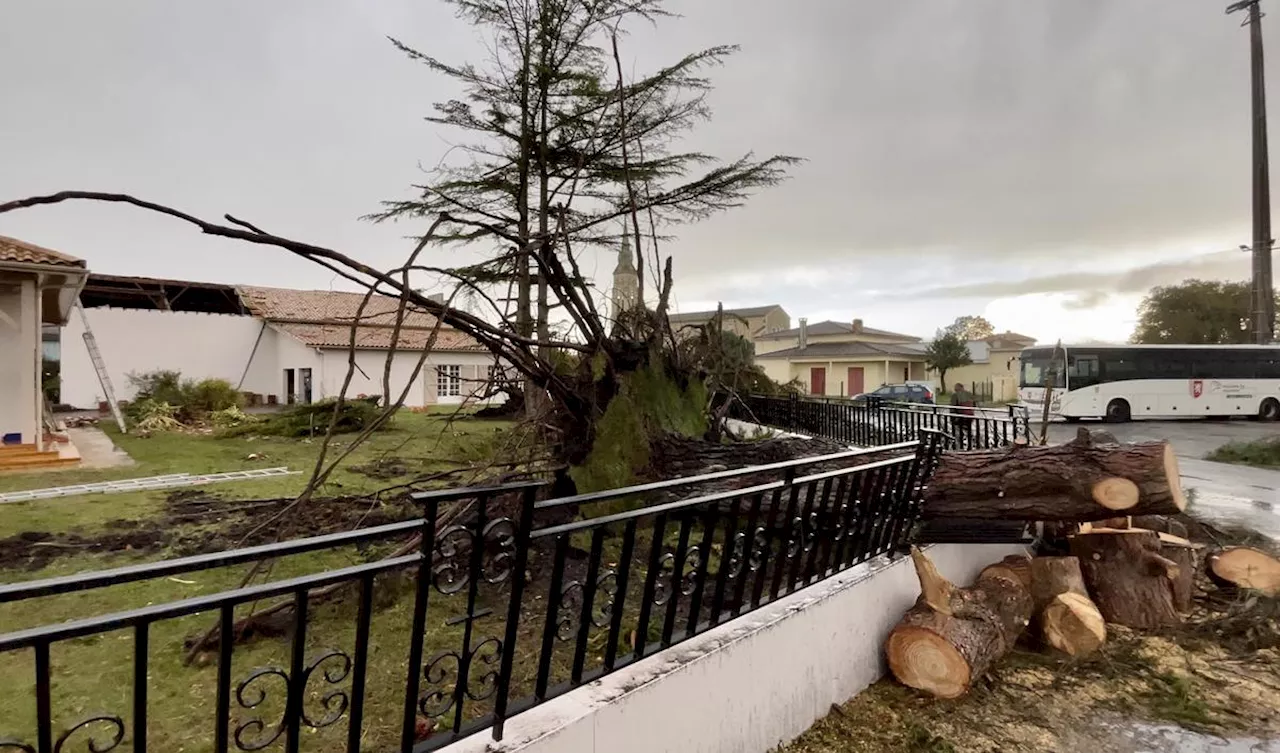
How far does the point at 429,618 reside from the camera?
359cm

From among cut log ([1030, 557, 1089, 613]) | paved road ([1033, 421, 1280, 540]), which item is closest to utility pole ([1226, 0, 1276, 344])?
paved road ([1033, 421, 1280, 540])

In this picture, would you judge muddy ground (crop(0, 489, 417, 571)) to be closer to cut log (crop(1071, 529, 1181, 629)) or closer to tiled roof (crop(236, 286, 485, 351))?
cut log (crop(1071, 529, 1181, 629))

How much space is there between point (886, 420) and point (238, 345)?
27068mm

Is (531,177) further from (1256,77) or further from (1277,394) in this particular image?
(1256,77)

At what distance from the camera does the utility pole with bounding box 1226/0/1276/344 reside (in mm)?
21625

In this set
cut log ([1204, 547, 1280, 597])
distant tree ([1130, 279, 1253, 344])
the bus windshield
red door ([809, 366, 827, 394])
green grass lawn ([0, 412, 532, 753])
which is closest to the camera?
green grass lawn ([0, 412, 532, 753])

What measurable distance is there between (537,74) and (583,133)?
4.67 feet

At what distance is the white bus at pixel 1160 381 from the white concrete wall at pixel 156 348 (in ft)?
95.3

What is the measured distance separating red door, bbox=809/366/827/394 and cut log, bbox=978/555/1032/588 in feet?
104

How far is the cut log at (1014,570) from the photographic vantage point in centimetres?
413

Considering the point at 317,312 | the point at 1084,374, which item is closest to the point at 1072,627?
the point at 1084,374

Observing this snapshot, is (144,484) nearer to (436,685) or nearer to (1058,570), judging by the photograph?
(436,685)

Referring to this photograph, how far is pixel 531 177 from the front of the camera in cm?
1320

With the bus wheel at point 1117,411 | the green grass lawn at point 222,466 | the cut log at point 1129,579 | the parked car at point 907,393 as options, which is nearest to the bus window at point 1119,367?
the bus wheel at point 1117,411
